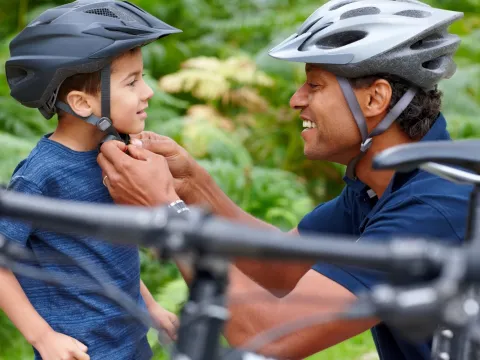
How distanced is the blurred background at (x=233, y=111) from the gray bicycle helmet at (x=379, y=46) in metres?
2.23

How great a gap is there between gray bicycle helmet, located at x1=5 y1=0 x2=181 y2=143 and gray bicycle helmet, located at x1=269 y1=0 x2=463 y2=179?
21.0 inches

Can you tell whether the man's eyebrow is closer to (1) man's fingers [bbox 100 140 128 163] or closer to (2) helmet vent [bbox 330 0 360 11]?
(1) man's fingers [bbox 100 140 128 163]


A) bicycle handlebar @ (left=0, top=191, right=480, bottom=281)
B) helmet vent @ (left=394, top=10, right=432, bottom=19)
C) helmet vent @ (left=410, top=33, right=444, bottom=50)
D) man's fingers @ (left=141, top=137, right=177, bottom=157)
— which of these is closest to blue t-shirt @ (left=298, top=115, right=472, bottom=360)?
helmet vent @ (left=410, top=33, right=444, bottom=50)

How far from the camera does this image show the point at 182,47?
7102 mm

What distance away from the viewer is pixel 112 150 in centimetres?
243

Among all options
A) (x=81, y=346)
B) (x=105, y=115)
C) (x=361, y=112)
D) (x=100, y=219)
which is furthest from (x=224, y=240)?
(x=361, y=112)

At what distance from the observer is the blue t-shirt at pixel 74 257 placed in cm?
242

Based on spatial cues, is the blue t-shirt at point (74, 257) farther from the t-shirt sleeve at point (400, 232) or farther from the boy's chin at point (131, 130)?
the t-shirt sleeve at point (400, 232)

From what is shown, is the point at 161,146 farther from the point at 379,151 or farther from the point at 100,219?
the point at 100,219

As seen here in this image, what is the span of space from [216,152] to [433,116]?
3.16 m

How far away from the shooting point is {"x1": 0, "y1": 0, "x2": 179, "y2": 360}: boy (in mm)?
2383

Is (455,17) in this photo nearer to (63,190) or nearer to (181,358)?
(63,190)

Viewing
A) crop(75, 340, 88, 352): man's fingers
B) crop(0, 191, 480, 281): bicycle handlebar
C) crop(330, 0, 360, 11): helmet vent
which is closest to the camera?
crop(0, 191, 480, 281): bicycle handlebar

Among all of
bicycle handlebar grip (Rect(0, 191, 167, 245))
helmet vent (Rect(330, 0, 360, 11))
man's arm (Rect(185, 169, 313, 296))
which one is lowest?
man's arm (Rect(185, 169, 313, 296))
